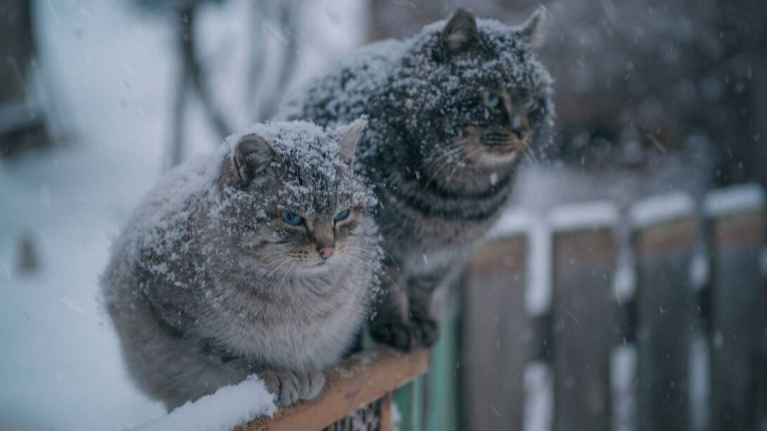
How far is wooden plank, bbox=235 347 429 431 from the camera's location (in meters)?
1.08

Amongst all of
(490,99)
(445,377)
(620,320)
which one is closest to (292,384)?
(490,99)

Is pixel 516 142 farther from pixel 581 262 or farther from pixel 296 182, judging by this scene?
pixel 581 262

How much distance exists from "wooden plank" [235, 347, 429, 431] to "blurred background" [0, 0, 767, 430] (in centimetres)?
41

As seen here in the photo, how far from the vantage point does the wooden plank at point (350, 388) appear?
3.53 ft

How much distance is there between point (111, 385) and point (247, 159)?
63 cm

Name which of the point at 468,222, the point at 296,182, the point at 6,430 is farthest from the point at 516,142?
the point at 6,430

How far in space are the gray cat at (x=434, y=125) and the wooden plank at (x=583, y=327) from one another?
85 centimetres

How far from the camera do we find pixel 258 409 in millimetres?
1021

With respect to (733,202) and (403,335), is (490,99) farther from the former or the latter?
(733,202)

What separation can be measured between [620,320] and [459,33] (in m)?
1.55

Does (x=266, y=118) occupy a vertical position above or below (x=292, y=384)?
above

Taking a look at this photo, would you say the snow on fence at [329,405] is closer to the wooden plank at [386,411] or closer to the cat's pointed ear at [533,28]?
the wooden plank at [386,411]

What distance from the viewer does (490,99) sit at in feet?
Answer: 4.63

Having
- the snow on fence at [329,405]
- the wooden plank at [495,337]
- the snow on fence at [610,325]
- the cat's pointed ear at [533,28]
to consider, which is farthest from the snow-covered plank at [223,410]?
the wooden plank at [495,337]
